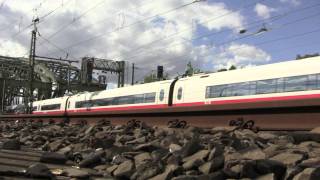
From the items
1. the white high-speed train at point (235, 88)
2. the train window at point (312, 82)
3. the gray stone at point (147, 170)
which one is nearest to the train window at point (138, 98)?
the white high-speed train at point (235, 88)

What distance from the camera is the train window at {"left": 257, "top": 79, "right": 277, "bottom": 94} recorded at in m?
19.8

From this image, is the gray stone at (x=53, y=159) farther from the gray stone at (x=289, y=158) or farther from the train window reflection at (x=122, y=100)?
the train window reflection at (x=122, y=100)

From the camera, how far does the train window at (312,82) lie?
57.6 feet

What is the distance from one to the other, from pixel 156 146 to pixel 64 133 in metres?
7.60

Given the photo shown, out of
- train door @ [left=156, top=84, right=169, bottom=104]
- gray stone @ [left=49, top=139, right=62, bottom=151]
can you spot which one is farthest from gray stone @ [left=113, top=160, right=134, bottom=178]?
train door @ [left=156, top=84, right=169, bottom=104]

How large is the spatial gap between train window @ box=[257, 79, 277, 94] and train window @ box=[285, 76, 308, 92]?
78cm

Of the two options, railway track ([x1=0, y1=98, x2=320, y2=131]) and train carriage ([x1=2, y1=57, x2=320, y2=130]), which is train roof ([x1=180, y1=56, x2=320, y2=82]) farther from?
railway track ([x1=0, y1=98, x2=320, y2=131])

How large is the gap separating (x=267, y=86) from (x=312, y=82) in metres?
2.71

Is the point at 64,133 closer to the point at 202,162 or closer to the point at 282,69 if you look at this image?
the point at 282,69

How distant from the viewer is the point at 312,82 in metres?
17.7

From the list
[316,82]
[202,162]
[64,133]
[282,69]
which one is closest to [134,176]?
[202,162]

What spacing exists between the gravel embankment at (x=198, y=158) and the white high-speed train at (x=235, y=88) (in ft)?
22.4

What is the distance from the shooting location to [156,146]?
1067 centimetres

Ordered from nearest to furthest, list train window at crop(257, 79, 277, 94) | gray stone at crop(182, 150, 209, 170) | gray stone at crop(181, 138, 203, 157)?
gray stone at crop(182, 150, 209, 170) < gray stone at crop(181, 138, 203, 157) < train window at crop(257, 79, 277, 94)
